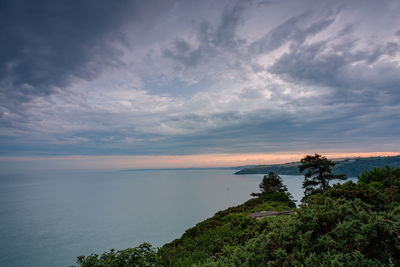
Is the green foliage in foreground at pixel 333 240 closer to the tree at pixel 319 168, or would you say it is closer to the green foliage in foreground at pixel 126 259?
the green foliage in foreground at pixel 126 259

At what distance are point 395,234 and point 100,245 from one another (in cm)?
4808

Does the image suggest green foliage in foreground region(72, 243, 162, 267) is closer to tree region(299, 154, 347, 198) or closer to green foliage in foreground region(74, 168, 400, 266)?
green foliage in foreground region(74, 168, 400, 266)

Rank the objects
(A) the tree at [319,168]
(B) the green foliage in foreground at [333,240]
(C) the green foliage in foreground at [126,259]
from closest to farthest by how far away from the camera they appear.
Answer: (B) the green foliage in foreground at [333,240] → (C) the green foliage in foreground at [126,259] → (A) the tree at [319,168]

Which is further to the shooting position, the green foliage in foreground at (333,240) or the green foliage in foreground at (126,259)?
the green foliage in foreground at (126,259)

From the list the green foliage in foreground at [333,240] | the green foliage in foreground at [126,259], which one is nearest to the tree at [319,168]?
the green foliage in foreground at [333,240]

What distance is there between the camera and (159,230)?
4956cm

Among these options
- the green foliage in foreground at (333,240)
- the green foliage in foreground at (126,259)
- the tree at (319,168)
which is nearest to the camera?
the green foliage in foreground at (333,240)

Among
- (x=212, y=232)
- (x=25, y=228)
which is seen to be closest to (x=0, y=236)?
(x=25, y=228)

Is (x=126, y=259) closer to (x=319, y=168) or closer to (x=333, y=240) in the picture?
(x=333, y=240)

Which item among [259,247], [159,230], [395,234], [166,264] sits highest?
[395,234]

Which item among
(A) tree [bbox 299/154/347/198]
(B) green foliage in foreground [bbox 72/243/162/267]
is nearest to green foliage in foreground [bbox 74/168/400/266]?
(B) green foliage in foreground [bbox 72/243/162/267]

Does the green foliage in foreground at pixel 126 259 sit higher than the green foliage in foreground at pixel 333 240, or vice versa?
the green foliage in foreground at pixel 333 240

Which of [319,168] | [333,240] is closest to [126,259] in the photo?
[333,240]

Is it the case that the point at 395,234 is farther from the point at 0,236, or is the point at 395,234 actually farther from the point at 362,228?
the point at 0,236
